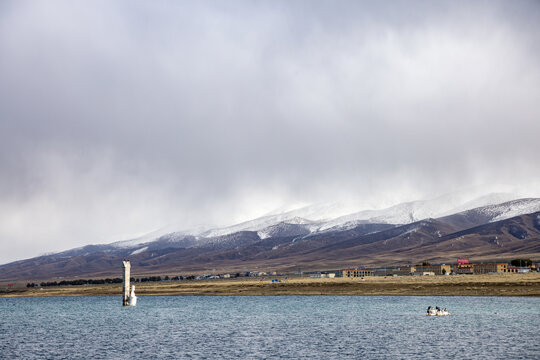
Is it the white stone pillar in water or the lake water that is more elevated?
the white stone pillar in water

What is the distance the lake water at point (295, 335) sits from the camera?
71.0m

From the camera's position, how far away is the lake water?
71000mm

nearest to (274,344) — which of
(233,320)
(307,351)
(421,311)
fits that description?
(307,351)

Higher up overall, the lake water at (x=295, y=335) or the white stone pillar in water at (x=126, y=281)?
the white stone pillar in water at (x=126, y=281)

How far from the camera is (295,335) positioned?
88312 mm

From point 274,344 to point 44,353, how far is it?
89.9ft

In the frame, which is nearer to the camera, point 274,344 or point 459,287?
point 274,344

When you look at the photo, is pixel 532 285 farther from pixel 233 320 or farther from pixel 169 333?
pixel 169 333

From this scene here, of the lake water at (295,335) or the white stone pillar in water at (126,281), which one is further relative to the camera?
the white stone pillar in water at (126,281)

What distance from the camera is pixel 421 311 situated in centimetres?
12188

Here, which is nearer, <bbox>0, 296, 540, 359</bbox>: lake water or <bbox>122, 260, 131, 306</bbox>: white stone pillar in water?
<bbox>0, 296, 540, 359</bbox>: lake water

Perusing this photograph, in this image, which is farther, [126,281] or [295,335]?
[126,281]

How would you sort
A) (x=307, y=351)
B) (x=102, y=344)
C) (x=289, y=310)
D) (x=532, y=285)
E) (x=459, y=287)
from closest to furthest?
(x=307, y=351) → (x=102, y=344) → (x=289, y=310) → (x=532, y=285) → (x=459, y=287)

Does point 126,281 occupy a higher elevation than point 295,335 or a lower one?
higher
